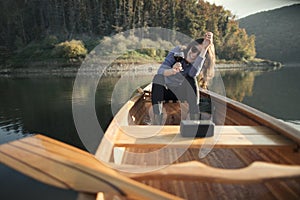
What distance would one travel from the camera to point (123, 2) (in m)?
44.8

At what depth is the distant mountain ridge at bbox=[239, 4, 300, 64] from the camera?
68.7 meters

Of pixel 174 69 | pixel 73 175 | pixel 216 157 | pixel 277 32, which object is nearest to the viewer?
pixel 73 175

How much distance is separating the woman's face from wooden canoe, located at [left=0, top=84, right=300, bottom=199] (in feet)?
2.98

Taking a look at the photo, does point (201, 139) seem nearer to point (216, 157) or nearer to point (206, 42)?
point (216, 157)

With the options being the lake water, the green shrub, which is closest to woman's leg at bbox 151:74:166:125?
the lake water

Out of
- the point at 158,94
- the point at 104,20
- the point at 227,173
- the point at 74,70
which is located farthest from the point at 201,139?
the point at 104,20

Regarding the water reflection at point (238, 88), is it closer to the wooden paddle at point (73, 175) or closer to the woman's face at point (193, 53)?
the woman's face at point (193, 53)

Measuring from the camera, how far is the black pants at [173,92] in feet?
10.8

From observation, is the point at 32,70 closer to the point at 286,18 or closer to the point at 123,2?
the point at 123,2

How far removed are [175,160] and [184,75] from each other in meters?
1.19

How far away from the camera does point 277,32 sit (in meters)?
77.2

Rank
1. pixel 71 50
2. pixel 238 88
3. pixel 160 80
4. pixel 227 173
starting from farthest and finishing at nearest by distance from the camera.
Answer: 1. pixel 71 50
2. pixel 238 88
3. pixel 160 80
4. pixel 227 173

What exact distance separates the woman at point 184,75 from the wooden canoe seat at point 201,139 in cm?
100

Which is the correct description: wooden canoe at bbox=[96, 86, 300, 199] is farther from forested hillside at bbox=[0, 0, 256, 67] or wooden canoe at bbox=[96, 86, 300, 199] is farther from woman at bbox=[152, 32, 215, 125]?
forested hillside at bbox=[0, 0, 256, 67]
